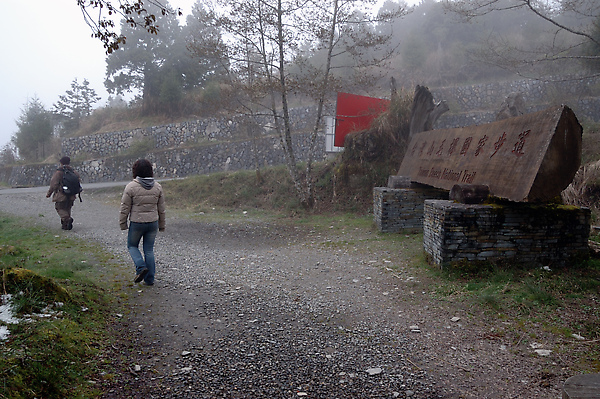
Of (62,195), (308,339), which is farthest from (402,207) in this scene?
(62,195)

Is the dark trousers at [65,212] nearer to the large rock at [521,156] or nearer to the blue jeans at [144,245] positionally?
the blue jeans at [144,245]

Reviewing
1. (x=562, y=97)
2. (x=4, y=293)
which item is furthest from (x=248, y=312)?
(x=562, y=97)

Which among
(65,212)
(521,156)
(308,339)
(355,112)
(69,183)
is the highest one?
(355,112)

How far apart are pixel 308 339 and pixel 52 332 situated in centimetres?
222

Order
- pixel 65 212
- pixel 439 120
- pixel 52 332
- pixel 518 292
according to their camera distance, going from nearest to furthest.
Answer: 1. pixel 52 332
2. pixel 518 292
3. pixel 65 212
4. pixel 439 120

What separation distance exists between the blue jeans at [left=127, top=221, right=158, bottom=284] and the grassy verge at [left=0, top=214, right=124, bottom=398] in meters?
0.50

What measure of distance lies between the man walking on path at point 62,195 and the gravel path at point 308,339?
168 inches

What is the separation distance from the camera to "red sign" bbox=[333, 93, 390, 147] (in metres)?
13.9

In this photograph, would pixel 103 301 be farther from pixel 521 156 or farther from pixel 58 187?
pixel 58 187

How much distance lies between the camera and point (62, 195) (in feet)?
31.0

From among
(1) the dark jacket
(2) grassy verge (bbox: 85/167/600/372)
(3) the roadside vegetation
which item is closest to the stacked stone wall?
(1) the dark jacket

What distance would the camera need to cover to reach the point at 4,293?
3479 millimetres

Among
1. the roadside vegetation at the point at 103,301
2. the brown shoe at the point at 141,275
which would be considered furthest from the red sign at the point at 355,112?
the brown shoe at the point at 141,275

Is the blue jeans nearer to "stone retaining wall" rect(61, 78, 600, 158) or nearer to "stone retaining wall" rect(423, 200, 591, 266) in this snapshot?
"stone retaining wall" rect(423, 200, 591, 266)
